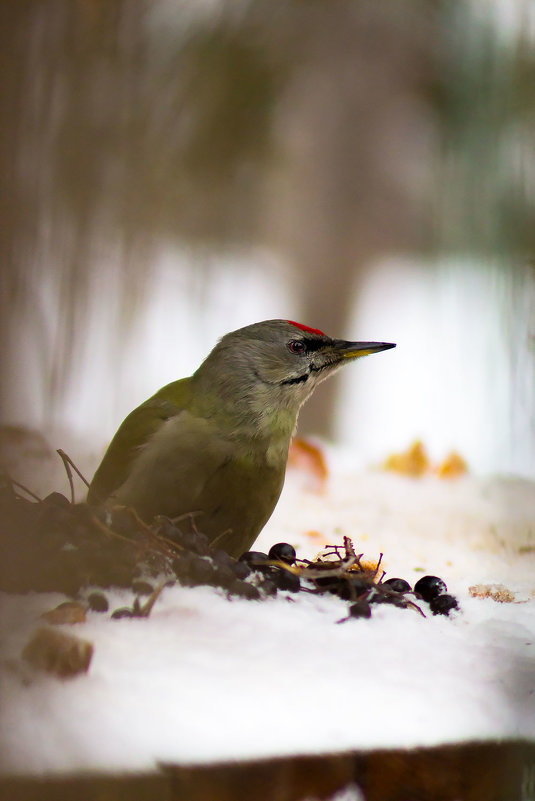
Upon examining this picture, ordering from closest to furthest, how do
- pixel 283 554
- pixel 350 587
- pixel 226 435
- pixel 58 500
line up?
1. pixel 58 500
2. pixel 350 587
3. pixel 283 554
4. pixel 226 435

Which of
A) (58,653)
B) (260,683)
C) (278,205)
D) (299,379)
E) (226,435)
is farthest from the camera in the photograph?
(278,205)

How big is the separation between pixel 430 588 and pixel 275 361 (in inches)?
20.0

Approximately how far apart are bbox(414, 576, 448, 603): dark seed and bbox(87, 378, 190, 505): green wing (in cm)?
49

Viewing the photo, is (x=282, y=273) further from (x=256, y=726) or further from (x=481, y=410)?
(x=256, y=726)

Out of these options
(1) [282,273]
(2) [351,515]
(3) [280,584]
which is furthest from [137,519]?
(1) [282,273]

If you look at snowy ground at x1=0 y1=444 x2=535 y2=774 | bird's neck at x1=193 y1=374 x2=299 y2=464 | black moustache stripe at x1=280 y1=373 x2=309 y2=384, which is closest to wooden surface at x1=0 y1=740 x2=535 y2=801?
snowy ground at x1=0 y1=444 x2=535 y2=774

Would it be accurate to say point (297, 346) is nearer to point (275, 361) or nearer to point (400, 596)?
point (275, 361)

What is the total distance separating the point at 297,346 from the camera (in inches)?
54.4

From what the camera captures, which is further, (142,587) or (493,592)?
(493,592)

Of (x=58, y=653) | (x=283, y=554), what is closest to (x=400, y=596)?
(x=283, y=554)

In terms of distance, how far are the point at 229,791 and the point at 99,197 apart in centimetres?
69

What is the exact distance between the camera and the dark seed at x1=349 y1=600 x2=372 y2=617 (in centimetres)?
92

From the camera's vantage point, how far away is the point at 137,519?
2.84 feet

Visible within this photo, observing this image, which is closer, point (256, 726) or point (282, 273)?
point (256, 726)
